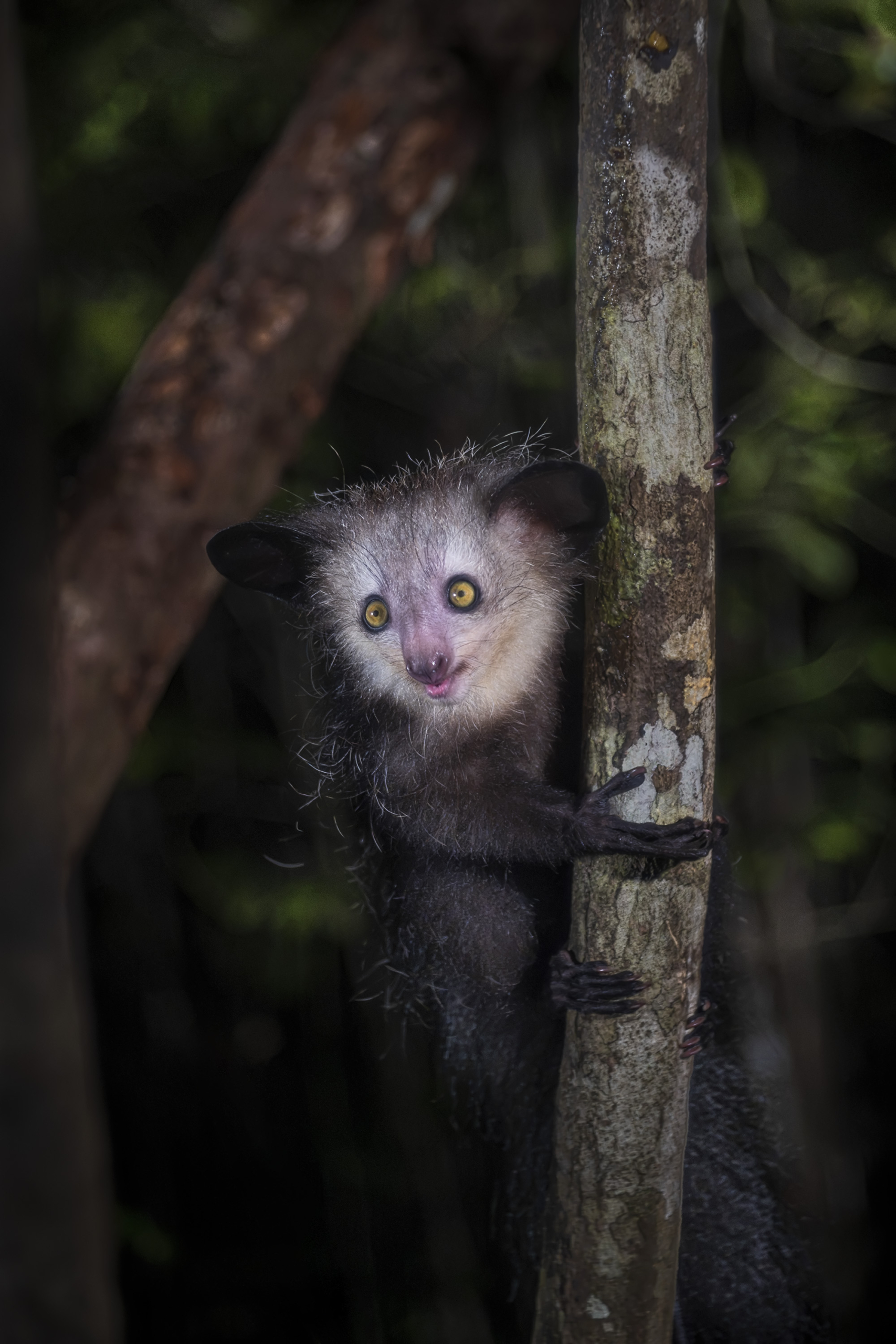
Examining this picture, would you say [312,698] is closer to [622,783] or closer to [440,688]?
[440,688]

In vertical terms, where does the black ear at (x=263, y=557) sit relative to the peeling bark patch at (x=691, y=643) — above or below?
above

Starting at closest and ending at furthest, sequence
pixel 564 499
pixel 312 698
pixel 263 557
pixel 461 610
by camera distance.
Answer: pixel 564 499
pixel 461 610
pixel 263 557
pixel 312 698

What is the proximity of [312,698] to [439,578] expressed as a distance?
111 cm

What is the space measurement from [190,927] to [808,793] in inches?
72.7

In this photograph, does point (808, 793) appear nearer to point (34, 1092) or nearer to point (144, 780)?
point (144, 780)

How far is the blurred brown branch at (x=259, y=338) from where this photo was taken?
1893 mm

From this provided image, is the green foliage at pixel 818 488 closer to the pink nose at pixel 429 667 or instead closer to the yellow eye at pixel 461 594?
the yellow eye at pixel 461 594

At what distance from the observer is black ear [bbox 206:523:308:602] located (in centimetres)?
150

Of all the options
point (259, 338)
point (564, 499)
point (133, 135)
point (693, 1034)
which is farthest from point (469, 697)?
point (133, 135)

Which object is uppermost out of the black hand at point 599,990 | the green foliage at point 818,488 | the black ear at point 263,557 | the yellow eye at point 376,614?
the green foliage at point 818,488

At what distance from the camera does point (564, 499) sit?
1364 millimetres

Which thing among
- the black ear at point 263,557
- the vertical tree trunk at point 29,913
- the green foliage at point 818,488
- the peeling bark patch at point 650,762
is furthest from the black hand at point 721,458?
the green foliage at point 818,488

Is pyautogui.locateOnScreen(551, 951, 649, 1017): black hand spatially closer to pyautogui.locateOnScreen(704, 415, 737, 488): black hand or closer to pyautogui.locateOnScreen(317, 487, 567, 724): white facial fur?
pyautogui.locateOnScreen(317, 487, 567, 724): white facial fur

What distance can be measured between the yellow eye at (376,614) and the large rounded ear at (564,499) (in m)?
0.22
